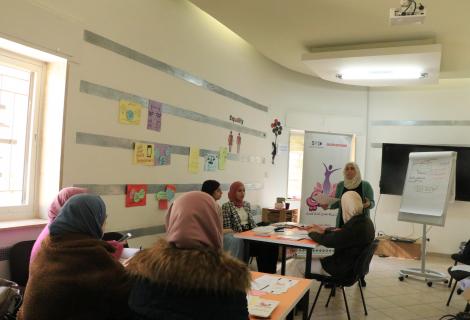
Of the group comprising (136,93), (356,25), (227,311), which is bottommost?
(227,311)

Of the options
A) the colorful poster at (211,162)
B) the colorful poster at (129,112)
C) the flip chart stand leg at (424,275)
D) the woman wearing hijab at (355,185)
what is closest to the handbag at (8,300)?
the colorful poster at (129,112)

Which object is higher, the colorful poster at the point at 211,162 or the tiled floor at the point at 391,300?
the colorful poster at the point at 211,162

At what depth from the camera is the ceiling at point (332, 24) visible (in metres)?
4.16

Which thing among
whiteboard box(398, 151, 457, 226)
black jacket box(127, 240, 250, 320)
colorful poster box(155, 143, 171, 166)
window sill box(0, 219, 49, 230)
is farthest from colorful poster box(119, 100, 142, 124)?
whiteboard box(398, 151, 457, 226)

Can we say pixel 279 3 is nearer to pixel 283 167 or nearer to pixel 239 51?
pixel 239 51

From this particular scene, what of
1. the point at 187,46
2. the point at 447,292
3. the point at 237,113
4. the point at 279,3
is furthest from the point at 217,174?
the point at 447,292

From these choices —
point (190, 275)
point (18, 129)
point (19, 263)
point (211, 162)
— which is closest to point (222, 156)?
point (211, 162)

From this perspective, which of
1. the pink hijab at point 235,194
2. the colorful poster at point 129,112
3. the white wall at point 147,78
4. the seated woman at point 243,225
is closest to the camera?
the white wall at point 147,78

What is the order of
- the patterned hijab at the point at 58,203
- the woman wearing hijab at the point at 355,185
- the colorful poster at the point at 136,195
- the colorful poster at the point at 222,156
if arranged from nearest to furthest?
the patterned hijab at the point at 58,203
the colorful poster at the point at 136,195
the woman wearing hijab at the point at 355,185
the colorful poster at the point at 222,156

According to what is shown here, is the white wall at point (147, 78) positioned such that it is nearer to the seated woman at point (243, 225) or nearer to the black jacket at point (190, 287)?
the seated woman at point (243, 225)

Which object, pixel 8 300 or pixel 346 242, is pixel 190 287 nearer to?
pixel 8 300

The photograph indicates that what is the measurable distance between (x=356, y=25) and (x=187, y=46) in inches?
78.5

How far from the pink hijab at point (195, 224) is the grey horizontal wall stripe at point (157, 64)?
7.62 feet

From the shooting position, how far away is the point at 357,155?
780 cm
